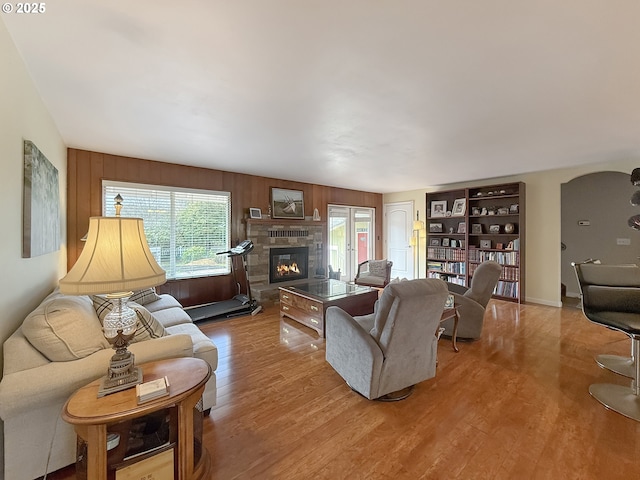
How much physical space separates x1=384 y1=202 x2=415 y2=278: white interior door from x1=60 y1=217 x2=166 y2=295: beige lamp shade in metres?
6.36

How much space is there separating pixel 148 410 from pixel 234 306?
3.29m

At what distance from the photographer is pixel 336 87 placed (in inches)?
80.8

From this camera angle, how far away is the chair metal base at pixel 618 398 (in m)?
1.96

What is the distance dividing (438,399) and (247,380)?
1625 mm

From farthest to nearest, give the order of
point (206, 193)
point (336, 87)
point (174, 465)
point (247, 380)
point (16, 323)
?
point (206, 193) < point (247, 380) < point (336, 87) < point (16, 323) < point (174, 465)

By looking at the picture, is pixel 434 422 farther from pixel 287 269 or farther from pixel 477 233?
pixel 477 233

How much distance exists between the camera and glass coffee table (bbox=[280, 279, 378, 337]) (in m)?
3.47

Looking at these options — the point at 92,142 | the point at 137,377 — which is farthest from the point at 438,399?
the point at 92,142

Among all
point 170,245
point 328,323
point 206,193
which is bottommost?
point 328,323

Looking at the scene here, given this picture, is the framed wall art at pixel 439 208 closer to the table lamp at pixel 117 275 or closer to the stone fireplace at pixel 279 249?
the stone fireplace at pixel 279 249

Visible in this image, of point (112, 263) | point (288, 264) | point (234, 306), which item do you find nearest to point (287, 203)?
point (288, 264)

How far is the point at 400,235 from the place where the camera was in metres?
7.23

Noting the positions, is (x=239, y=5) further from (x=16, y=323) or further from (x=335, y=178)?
(x=335, y=178)

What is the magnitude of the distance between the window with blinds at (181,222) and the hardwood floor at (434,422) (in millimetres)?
A: 2014
